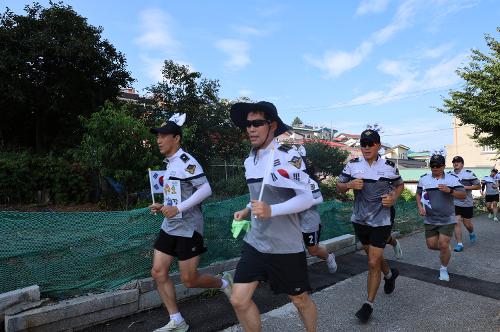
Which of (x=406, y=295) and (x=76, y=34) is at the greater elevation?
(x=76, y=34)

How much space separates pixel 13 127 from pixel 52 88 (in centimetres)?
425

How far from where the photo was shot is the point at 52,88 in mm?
16484

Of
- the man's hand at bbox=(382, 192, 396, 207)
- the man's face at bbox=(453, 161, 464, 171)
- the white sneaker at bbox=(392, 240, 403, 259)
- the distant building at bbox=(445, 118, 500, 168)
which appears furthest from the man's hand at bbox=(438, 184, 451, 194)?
the distant building at bbox=(445, 118, 500, 168)

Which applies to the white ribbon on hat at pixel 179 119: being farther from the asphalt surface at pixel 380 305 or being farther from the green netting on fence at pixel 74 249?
the asphalt surface at pixel 380 305

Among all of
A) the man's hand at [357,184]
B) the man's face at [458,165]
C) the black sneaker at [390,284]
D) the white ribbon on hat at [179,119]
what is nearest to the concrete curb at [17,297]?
the white ribbon on hat at [179,119]

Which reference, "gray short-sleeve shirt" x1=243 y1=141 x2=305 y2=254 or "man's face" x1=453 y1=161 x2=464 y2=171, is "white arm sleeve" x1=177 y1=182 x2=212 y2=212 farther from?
"man's face" x1=453 y1=161 x2=464 y2=171

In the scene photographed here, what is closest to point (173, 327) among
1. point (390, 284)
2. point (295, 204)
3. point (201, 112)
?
point (295, 204)

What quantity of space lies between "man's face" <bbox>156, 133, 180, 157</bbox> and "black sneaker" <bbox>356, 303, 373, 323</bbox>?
7.88ft

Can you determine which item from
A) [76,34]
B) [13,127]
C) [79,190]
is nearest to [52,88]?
[76,34]

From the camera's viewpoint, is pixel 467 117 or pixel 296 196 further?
pixel 467 117

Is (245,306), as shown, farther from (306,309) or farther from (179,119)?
(179,119)

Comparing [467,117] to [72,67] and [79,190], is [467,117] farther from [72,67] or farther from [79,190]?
[72,67]

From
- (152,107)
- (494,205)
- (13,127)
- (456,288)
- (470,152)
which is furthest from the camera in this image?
(470,152)

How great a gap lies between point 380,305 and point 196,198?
7.77 feet
